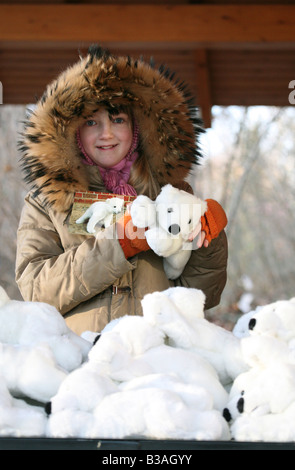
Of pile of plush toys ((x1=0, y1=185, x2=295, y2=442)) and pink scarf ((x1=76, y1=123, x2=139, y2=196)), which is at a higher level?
pink scarf ((x1=76, y1=123, x2=139, y2=196))

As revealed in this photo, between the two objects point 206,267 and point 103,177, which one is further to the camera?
point 103,177

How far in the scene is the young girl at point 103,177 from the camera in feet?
5.50

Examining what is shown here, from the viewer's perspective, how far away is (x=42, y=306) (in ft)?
3.50

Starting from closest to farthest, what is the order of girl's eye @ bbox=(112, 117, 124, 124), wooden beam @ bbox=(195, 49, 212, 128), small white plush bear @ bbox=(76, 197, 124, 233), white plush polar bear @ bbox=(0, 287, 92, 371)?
white plush polar bear @ bbox=(0, 287, 92, 371) → small white plush bear @ bbox=(76, 197, 124, 233) → girl's eye @ bbox=(112, 117, 124, 124) → wooden beam @ bbox=(195, 49, 212, 128)

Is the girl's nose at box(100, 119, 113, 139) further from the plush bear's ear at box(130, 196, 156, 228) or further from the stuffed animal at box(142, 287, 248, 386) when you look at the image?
the stuffed animal at box(142, 287, 248, 386)

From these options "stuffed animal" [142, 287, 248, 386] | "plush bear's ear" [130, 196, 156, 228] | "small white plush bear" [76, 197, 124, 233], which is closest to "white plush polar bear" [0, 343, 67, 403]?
"stuffed animal" [142, 287, 248, 386]

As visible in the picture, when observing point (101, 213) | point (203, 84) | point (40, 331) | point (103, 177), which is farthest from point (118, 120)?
point (203, 84)

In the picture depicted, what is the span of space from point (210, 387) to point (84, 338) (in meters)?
0.28

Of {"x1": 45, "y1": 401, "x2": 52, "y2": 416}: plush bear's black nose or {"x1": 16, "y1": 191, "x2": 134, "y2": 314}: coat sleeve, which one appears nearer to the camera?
{"x1": 45, "y1": 401, "x2": 52, "y2": 416}: plush bear's black nose

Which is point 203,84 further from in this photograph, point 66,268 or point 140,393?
point 140,393

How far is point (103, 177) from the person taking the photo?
6.46ft

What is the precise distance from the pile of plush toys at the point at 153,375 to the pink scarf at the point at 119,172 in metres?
0.82

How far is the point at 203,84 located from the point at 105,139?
90.0 inches

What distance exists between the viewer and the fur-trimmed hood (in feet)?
6.21
